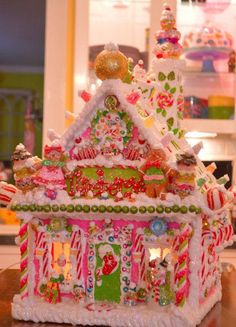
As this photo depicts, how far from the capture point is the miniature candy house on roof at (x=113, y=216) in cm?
156

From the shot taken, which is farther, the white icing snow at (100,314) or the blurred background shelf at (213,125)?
the blurred background shelf at (213,125)

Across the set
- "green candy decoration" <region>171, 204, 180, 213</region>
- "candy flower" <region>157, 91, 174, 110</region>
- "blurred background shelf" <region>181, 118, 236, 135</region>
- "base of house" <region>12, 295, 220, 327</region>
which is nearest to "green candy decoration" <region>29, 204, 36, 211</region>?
"base of house" <region>12, 295, 220, 327</region>

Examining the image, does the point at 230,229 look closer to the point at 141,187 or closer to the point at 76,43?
the point at 141,187

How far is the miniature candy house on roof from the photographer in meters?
1.56

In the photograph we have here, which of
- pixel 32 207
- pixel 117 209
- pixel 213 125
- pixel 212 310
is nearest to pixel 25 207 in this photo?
pixel 32 207

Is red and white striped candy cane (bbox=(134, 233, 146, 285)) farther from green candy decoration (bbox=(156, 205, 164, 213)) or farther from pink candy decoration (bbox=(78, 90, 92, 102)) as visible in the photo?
pink candy decoration (bbox=(78, 90, 92, 102))

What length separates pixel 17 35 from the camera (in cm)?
384

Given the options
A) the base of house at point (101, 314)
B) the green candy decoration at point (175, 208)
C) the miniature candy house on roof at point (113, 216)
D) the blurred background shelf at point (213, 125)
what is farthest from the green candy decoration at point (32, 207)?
the blurred background shelf at point (213, 125)

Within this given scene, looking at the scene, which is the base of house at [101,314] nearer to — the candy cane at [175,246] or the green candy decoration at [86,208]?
the candy cane at [175,246]

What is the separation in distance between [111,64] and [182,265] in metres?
0.53

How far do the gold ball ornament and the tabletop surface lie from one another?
2.08 ft

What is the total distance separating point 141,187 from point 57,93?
4.56ft

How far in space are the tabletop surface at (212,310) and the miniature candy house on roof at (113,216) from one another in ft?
0.09

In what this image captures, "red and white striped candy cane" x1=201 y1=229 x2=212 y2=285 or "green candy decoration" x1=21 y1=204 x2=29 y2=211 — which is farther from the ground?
"green candy decoration" x1=21 y1=204 x2=29 y2=211
